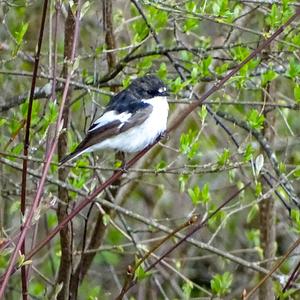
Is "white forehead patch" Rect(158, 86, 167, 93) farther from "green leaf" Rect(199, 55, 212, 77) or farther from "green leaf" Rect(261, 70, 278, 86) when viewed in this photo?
"green leaf" Rect(261, 70, 278, 86)

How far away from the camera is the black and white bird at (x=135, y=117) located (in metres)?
4.50

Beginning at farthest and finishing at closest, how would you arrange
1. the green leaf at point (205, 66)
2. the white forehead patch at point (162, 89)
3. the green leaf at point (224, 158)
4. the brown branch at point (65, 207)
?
the white forehead patch at point (162, 89), the green leaf at point (205, 66), the brown branch at point (65, 207), the green leaf at point (224, 158)

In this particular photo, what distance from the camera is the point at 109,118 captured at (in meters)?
4.56

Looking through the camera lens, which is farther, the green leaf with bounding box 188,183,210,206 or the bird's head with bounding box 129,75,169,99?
the bird's head with bounding box 129,75,169,99

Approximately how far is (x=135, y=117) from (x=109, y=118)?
152mm

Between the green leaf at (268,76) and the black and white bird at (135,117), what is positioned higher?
the green leaf at (268,76)

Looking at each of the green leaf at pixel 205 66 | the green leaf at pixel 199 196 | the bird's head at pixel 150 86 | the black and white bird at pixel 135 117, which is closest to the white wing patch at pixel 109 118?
the black and white bird at pixel 135 117

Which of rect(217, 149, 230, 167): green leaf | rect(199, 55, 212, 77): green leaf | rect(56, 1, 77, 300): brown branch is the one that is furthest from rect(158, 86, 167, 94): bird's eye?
rect(217, 149, 230, 167): green leaf

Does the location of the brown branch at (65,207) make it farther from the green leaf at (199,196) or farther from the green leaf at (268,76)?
the green leaf at (268,76)

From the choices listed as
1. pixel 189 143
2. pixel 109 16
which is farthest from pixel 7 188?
pixel 189 143

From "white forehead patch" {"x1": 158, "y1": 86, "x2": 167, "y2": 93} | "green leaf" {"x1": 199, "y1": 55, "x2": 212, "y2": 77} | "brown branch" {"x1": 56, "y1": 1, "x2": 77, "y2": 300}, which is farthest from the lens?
"white forehead patch" {"x1": 158, "y1": 86, "x2": 167, "y2": 93}

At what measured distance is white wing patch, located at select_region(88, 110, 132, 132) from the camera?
4512 mm

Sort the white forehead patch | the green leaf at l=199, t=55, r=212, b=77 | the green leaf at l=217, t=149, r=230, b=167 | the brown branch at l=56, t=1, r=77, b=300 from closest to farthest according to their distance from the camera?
the green leaf at l=217, t=149, r=230, b=167, the brown branch at l=56, t=1, r=77, b=300, the green leaf at l=199, t=55, r=212, b=77, the white forehead patch

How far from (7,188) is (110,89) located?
3.15 ft
